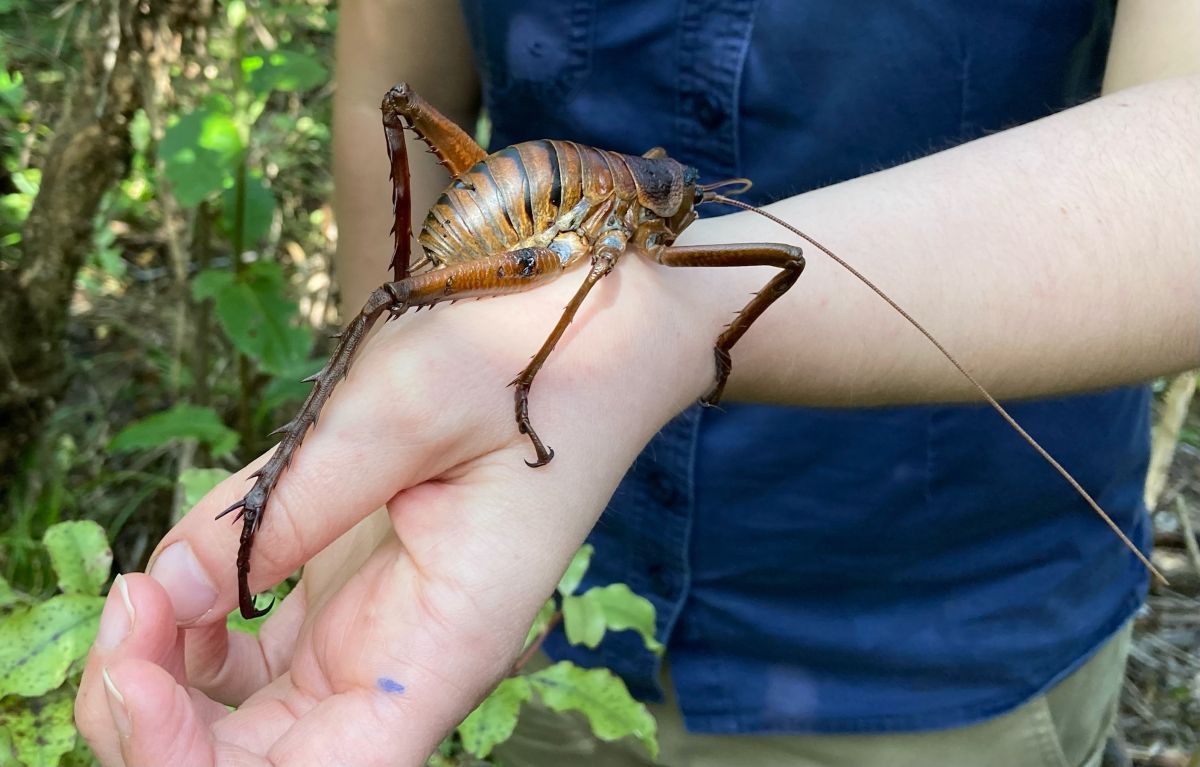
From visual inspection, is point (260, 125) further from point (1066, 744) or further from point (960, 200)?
point (1066, 744)

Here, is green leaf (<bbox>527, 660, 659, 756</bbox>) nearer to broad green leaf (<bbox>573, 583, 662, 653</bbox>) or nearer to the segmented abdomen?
broad green leaf (<bbox>573, 583, 662, 653</bbox>)

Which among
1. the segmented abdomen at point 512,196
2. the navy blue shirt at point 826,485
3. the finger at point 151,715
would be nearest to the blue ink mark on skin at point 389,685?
the finger at point 151,715

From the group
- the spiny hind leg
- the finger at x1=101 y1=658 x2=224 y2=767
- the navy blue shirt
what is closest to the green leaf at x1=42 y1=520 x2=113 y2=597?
the finger at x1=101 y1=658 x2=224 y2=767

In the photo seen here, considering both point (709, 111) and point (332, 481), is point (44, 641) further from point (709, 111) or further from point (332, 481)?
point (709, 111)

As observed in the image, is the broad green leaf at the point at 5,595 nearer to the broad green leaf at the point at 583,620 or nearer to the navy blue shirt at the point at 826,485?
the broad green leaf at the point at 583,620

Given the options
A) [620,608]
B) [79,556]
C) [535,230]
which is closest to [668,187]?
[535,230]
